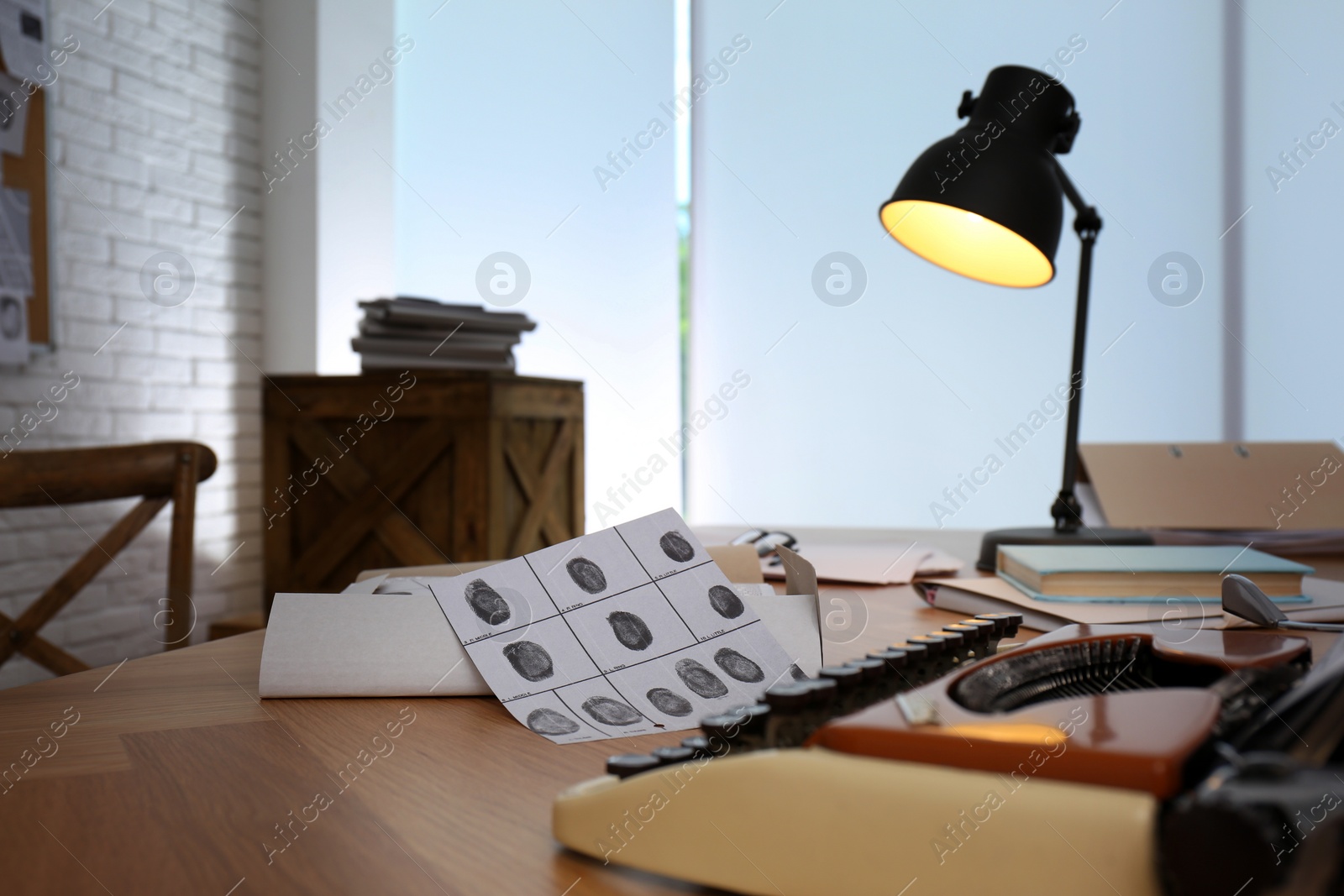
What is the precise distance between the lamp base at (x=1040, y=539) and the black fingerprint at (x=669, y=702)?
2.36 ft

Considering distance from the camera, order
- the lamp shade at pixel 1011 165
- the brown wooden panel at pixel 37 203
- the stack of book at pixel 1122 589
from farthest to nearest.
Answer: the brown wooden panel at pixel 37 203, the lamp shade at pixel 1011 165, the stack of book at pixel 1122 589

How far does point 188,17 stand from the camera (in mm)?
2645

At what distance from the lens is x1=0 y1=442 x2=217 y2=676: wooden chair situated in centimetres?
119

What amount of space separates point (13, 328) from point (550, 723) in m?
2.21

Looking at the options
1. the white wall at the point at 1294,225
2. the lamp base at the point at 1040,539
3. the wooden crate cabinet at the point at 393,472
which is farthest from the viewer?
the white wall at the point at 1294,225

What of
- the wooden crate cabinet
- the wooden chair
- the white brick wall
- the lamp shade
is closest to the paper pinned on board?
the lamp shade

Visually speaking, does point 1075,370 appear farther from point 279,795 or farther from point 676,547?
point 279,795

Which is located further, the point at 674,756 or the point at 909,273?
the point at 909,273

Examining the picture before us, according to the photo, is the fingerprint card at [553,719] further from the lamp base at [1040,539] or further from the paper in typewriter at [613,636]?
the lamp base at [1040,539]

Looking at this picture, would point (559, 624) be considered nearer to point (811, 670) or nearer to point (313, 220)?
point (811, 670)

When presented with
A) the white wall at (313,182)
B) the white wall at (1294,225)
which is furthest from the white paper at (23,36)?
the white wall at (1294,225)

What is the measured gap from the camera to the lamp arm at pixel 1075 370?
1.21 meters

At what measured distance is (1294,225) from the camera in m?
2.72

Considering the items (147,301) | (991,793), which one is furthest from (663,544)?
(147,301)
